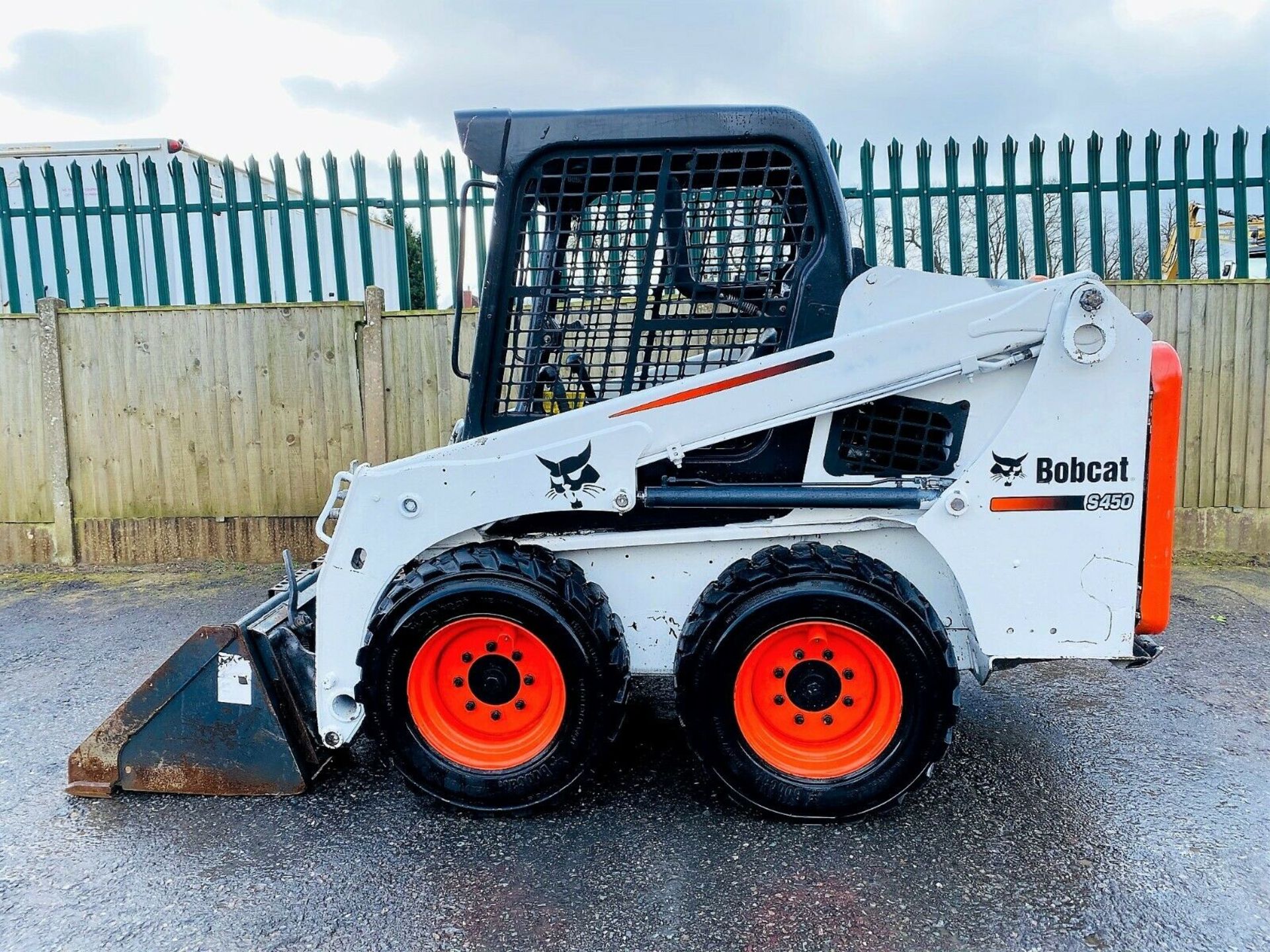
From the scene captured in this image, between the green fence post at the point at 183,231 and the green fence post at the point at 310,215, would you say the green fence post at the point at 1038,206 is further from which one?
the green fence post at the point at 183,231

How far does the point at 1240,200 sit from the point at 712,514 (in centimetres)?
506

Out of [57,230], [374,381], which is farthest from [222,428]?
[57,230]

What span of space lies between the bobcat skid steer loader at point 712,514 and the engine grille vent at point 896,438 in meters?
0.01

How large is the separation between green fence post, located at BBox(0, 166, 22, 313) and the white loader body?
5.23 meters

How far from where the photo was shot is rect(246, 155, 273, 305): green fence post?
6.37m

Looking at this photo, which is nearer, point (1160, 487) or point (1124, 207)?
point (1160, 487)

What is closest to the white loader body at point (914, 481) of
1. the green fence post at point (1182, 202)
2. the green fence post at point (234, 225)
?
the green fence post at point (1182, 202)

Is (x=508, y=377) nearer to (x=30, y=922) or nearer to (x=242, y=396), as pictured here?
(x=30, y=922)

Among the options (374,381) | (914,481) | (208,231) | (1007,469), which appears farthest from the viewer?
(208,231)

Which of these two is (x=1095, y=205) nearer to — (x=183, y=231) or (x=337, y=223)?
(x=337, y=223)

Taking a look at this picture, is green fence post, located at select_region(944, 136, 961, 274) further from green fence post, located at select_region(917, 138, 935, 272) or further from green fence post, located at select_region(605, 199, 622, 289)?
green fence post, located at select_region(605, 199, 622, 289)

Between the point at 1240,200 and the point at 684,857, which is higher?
the point at 1240,200

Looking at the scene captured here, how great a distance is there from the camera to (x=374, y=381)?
20.8 ft

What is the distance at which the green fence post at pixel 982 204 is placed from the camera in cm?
606
